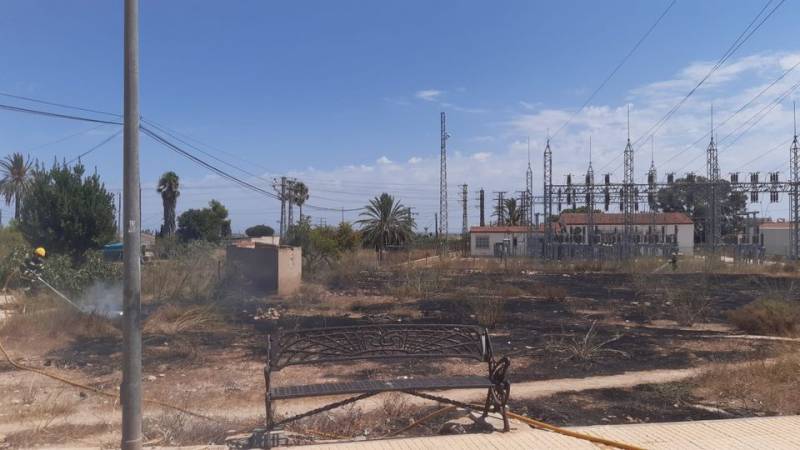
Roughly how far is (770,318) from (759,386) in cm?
622

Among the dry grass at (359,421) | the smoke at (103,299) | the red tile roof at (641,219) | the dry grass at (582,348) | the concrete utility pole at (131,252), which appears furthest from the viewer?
the red tile roof at (641,219)

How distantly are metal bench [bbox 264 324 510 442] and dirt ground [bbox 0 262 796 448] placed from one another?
1.86 ft

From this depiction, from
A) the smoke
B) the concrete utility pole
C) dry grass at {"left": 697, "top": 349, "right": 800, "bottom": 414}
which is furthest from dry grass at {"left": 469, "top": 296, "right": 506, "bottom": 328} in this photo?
the concrete utility pole

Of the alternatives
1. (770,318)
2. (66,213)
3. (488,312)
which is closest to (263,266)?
(66,213)

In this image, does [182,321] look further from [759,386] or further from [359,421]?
[759,386]

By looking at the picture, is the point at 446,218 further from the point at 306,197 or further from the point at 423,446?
the point at 423,446

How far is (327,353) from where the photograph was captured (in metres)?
6.61

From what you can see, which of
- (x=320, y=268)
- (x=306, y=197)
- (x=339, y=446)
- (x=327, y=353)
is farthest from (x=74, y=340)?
(x=306, y=197)

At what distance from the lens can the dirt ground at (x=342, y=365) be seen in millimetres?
7039

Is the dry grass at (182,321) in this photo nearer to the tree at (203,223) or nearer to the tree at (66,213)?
the tree at (66,213)

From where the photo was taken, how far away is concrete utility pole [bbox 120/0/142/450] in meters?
5.24

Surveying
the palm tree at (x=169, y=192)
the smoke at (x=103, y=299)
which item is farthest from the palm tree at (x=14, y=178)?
the smoke at (x=103, y=299)

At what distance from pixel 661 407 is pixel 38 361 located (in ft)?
28.3

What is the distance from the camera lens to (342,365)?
10.6 m
